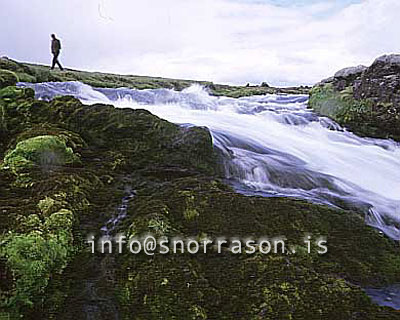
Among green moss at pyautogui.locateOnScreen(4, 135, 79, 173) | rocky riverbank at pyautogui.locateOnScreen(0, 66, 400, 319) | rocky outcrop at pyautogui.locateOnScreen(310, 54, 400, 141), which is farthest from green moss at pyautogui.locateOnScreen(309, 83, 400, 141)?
green moss at pyautogui.locateOnScreen(4, 135, 79, 173)

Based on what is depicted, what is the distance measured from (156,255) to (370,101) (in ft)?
47.9

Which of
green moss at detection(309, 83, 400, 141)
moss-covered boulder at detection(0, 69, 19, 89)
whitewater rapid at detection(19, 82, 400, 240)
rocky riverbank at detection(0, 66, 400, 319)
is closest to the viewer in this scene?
rocky riverbank at detection(0, 66, 400, 319)

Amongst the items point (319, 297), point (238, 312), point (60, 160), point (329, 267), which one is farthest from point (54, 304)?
point (60, 160)

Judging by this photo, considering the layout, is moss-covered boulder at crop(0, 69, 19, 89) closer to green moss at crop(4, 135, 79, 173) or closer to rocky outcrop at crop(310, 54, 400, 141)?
green moss at crop(4, 135, 79, 173)

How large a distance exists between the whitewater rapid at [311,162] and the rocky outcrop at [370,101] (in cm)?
69

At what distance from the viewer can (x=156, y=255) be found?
3.79m

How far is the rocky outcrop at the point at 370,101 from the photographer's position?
15739 millimetres

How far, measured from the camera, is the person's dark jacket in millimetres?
24781

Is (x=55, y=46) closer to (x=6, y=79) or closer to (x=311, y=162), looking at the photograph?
(x=6, y=79)

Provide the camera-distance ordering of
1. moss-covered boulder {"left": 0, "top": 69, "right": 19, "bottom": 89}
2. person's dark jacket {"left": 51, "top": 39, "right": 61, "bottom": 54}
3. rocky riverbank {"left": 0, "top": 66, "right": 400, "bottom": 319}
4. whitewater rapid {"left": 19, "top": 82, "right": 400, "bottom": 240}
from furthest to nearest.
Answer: person's dark jacket {"left": 51, "top": 39, "right": 61, "bottom": 54} → moss-covered boulder {"left": 0, "top": 69, "right": 19, "bottom": 89} → whitewater rapid {"left": 19, "top": 82, "right": 400, "bottom": 240} → rocky riverbank {"left": 0, "top": 66, "right": 400, "bottom": 319}

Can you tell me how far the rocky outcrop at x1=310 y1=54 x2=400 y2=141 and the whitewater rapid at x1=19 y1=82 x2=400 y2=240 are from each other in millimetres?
688

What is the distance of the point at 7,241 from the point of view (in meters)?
3.48

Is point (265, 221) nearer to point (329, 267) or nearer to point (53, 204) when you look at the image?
point (329, 267)

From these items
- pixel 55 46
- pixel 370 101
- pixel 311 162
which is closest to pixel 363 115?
pixel 370 101
